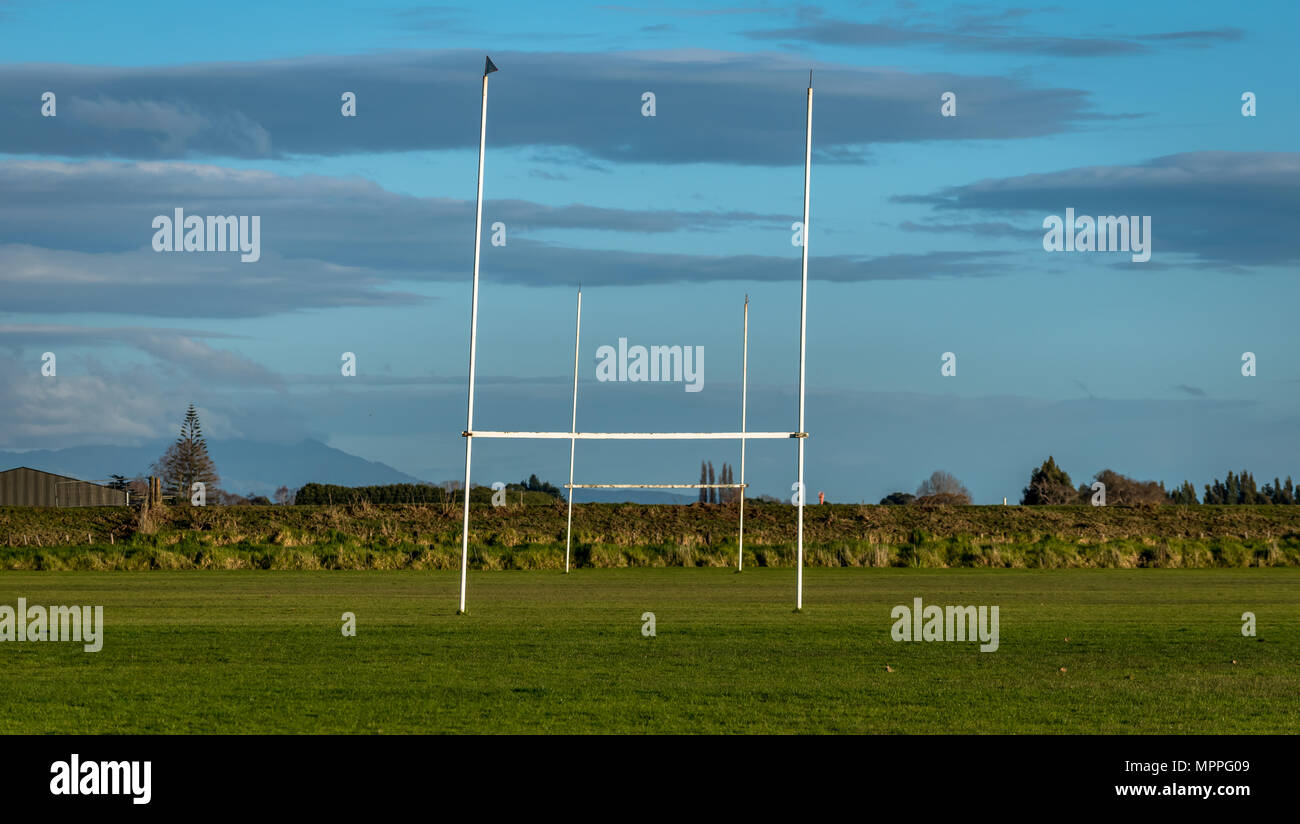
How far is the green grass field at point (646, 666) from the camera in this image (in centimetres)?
1013

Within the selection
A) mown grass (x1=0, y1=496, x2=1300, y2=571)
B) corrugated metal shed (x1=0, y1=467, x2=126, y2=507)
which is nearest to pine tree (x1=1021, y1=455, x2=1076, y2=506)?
mown grass (x1=0, y1=496, x2=1300, y2=571)

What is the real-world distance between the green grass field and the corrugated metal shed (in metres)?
61.2

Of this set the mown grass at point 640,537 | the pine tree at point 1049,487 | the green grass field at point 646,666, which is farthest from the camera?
the pine tree at point 1049,487

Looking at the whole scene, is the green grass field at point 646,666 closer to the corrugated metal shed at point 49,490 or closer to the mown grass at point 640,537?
the mown grass at point 640,537

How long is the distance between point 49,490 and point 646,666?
250ft

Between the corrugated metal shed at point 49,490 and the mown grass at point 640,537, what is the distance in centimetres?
2456

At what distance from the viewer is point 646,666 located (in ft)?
43.2

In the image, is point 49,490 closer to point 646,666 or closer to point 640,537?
point 640,537

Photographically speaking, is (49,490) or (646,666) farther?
(49,490)

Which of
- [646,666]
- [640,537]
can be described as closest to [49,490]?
[640,537]

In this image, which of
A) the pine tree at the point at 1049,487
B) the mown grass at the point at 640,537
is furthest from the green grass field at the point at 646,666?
the pine tree at the point at 1049,487

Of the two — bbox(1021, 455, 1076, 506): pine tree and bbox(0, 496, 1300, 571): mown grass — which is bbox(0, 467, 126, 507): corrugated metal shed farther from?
bbox(1021, 455, 1076, 506): pine tree
